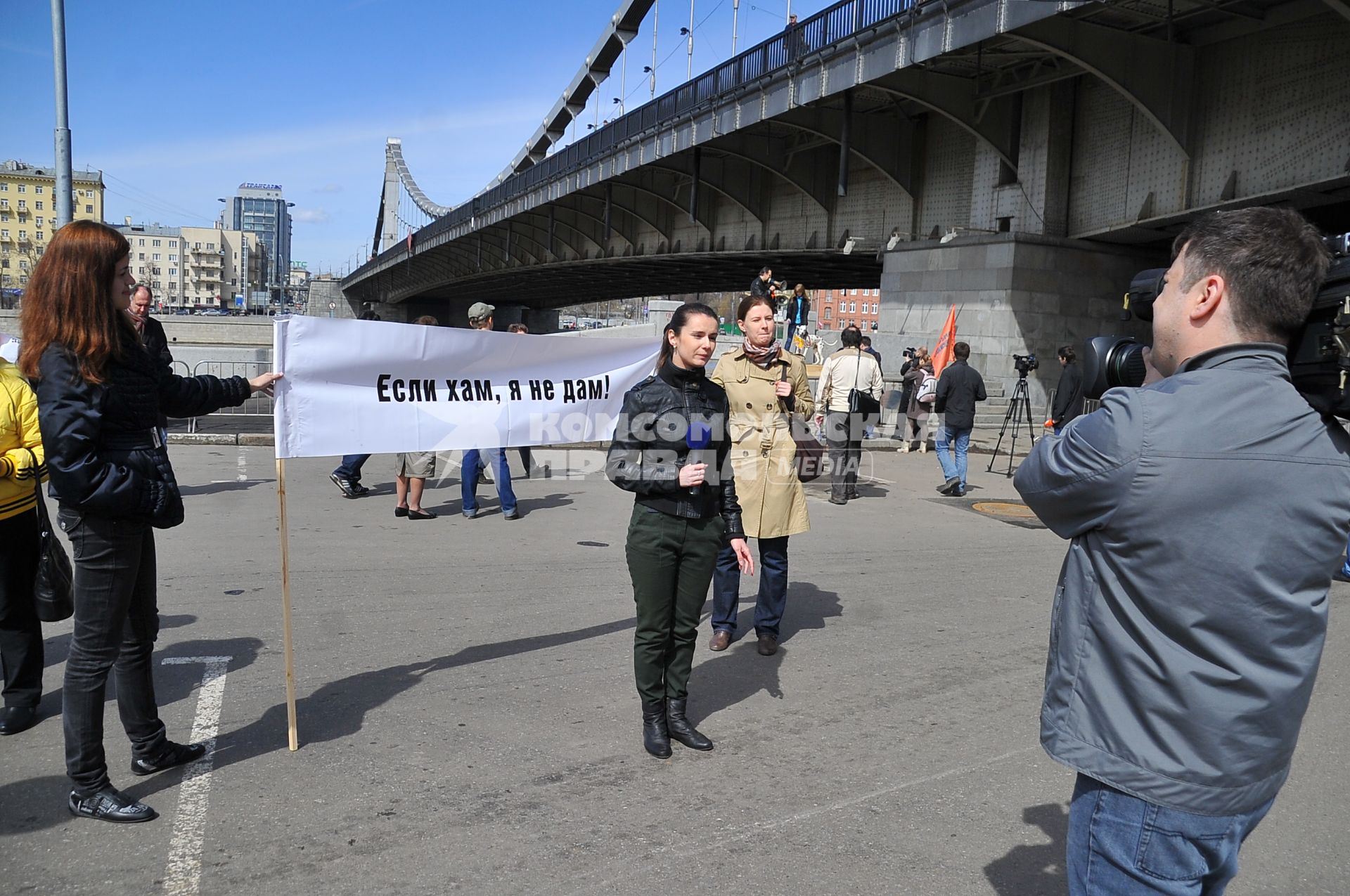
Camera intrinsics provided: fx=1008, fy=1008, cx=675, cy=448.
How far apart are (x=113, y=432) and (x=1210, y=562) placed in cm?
331

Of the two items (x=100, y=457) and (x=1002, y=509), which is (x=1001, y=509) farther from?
(x=100, y=457)

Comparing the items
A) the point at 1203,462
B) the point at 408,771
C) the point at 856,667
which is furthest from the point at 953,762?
the point at 1203,462

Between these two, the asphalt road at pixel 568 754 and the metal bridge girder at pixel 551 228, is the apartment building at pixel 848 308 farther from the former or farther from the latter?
the asphalt road at pixel 568 754

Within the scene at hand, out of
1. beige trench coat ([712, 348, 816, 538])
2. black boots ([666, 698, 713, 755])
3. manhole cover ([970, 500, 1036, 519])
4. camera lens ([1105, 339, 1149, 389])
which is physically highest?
camera lens ([1105, 339, 1149, 389])

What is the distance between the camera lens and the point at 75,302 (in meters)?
3.29

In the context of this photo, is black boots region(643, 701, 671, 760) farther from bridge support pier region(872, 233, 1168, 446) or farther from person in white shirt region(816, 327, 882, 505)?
bridge support pier region(872, 233, 1168, 446)

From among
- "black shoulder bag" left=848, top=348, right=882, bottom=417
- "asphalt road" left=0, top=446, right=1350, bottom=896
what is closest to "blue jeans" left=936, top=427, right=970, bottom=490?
"black shoulder bag" left=848, top=348, right=882, bottom=417

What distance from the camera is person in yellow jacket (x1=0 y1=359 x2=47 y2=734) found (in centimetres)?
410

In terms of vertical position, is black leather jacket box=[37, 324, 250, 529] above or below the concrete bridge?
below

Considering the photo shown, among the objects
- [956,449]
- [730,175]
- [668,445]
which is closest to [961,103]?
[730,175]

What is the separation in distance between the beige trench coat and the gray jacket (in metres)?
3.54

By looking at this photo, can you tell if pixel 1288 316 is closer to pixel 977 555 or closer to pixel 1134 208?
pixel 977 555

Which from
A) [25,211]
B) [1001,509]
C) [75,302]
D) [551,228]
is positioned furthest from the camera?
[25,211]

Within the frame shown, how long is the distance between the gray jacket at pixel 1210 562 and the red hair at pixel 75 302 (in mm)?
2997
